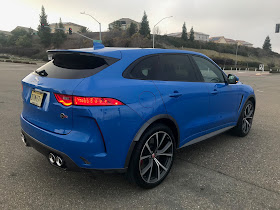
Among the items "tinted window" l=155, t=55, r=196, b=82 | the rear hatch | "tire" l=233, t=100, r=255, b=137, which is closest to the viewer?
the rear hatch

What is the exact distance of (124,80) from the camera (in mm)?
2434

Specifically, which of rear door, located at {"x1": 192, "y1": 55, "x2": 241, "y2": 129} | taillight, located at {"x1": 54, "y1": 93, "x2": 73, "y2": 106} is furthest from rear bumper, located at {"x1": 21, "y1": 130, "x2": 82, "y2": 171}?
rear door, located at {"x1": 192, "y1": 55, "x2": 241, "y2": 129}

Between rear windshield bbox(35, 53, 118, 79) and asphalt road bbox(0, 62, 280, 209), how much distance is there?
3.39 ft

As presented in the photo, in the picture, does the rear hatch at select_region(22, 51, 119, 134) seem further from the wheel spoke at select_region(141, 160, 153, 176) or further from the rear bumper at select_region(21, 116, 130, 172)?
the wheel spoke at select_region(141, 160, 153, 176)

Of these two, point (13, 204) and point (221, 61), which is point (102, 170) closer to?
point (13, 204)

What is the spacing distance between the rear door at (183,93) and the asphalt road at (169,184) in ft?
1.90

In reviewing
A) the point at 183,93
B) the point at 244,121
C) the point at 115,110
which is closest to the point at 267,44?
the point at 244,121

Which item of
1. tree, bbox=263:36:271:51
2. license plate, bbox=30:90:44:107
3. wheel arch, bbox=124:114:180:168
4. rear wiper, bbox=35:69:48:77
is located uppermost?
tree, bbox=263:36:271:51

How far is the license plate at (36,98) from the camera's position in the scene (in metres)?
2.51

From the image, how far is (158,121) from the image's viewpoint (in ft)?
8.84

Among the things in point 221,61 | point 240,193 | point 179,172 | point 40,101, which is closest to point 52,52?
point 40,101

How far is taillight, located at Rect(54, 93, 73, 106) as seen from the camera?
2.23 m

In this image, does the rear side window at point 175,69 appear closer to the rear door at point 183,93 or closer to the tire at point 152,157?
the rear door at point 183,93

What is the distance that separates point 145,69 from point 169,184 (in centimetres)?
142
